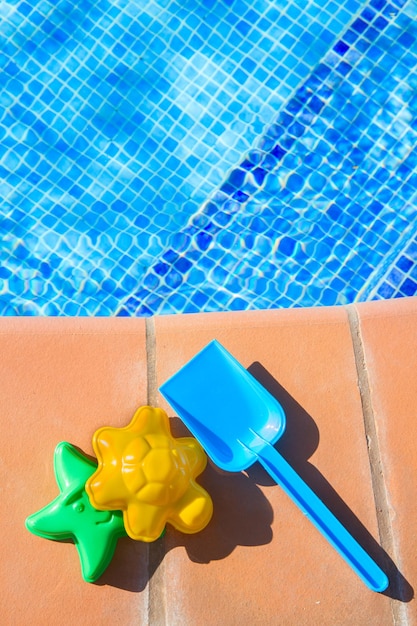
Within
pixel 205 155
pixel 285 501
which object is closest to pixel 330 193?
pixel 205 155

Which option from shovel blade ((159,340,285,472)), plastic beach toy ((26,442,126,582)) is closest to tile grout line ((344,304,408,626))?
shovel blade ((159,340,285,472))

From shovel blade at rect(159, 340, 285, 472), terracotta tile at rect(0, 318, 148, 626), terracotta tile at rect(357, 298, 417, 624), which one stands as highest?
terracotta tile at rect(357, 298, 417, 624)

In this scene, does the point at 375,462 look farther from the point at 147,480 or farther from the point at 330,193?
the point at 330,193

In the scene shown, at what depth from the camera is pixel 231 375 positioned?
1719 millimetres

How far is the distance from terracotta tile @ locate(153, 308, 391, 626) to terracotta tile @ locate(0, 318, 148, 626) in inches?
3.8

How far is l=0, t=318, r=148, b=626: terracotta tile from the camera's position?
1609 millimetres

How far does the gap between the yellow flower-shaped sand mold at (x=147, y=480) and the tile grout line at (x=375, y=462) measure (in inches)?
18.1

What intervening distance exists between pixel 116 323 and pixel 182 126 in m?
0.82

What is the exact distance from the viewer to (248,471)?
170 centimetres

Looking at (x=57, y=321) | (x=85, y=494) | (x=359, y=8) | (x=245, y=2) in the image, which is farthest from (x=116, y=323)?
(x=359, y=8)

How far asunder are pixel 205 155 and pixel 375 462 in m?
1.17

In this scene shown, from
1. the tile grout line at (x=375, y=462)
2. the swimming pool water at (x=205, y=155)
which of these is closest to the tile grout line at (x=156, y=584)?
the tile grout line at (x=375, y=462)

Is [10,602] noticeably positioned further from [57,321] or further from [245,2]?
[245,2]

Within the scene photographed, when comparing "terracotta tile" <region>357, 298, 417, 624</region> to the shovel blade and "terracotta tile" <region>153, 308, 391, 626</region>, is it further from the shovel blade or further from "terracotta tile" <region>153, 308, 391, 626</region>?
the shovel blade
